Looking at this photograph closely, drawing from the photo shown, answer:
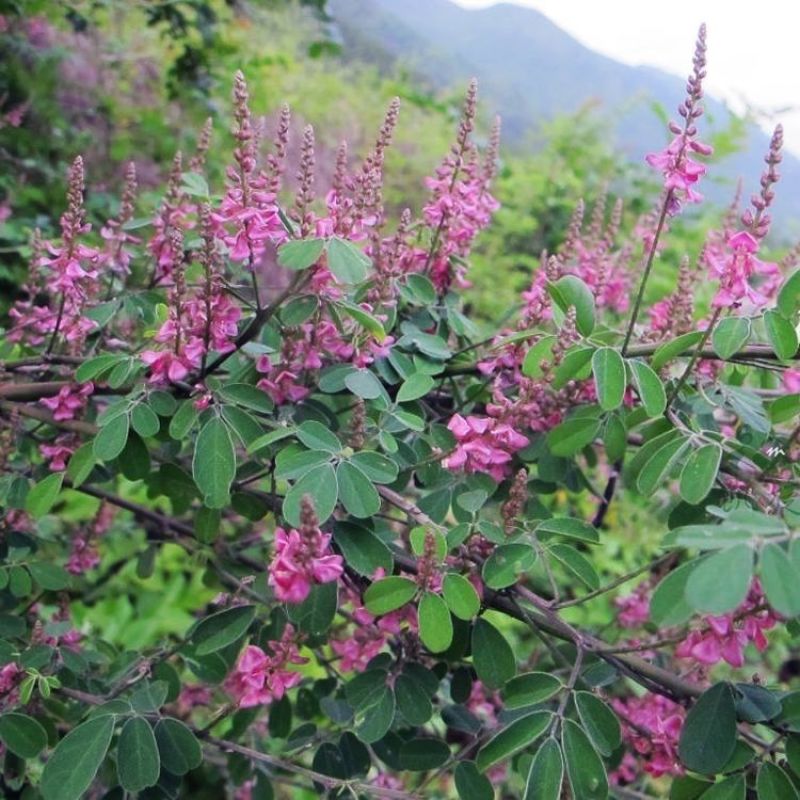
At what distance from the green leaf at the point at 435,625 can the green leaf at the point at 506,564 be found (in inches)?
2.5

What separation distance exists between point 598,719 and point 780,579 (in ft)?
1.10

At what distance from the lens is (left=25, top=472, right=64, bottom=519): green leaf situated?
1.11 meters

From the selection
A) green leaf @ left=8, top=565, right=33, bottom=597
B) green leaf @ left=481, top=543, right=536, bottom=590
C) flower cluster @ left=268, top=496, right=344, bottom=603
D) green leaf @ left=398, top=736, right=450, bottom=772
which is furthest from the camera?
green leaf @ left=8, top=565, right=33, bottom=597

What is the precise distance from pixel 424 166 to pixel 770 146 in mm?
5734

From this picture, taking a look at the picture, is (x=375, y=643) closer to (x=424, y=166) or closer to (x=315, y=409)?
(x=315, y=409)

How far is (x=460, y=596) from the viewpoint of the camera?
910 mm

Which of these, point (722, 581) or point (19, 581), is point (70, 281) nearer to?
point (19, 581)

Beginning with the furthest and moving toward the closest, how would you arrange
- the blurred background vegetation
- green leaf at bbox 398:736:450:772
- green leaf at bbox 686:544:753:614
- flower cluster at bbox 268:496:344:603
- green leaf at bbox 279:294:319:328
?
the blurred background vegetation, green leaf at bbox 398:736:450:772, green leaf at bbox 279:294:319:328, flower cluster at bbox 268:496:344:603, green leaf at bbox 686:544:753:614

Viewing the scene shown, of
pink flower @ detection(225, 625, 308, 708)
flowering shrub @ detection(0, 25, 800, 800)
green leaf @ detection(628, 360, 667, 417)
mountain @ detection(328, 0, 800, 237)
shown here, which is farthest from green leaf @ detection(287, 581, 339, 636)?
mountain @ detection(328, 0, 800, 237)

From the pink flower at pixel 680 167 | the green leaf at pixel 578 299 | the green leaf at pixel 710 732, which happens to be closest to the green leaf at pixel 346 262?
the green leaf at pixel 578 299

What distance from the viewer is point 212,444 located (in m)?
0.98

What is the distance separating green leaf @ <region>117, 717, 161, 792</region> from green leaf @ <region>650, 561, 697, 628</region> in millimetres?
631

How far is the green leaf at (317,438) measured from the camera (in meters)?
0.95

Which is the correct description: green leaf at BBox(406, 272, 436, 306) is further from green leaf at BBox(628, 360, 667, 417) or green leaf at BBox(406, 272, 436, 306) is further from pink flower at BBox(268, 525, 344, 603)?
pink flower at BBox(268, 525, 344, 603)
